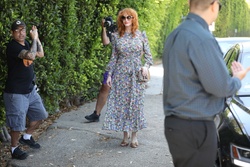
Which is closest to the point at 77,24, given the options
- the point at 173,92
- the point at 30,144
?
the point at 30,144

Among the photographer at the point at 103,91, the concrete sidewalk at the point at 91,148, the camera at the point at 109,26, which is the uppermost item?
the camera at the point at 109,26

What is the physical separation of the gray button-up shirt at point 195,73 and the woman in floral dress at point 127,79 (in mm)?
3094

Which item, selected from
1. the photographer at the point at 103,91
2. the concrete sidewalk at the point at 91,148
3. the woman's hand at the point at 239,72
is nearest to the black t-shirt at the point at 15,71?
the concrete sidewalk at the point at 91,148

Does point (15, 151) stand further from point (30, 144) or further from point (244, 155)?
point (244, 155)

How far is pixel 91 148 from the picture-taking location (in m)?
6.18

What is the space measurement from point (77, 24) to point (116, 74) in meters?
2.42

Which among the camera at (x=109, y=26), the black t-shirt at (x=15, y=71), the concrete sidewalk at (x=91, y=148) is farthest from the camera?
the camera at (x=109, y=26)

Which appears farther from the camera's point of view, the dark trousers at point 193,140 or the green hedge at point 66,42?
the green hedge at point 66,42

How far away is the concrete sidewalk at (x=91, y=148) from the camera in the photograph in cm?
557

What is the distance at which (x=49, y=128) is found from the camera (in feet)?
23.4

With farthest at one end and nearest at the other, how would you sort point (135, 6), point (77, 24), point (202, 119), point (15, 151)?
point (135, 6) < point (77, 24) < point (15, 151) < point (202, 119)

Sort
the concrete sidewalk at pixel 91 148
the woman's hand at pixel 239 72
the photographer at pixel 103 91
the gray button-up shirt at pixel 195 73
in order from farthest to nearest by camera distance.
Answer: the photographer at pixel 103 91 < the concrete sidewalk at pixel 91 148 < the woman's hand at pixel 239 72 < the gray button-up shirt at pixel 195 73

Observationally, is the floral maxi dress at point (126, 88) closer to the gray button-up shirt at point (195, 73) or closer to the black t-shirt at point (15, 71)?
the black t-shirt at point (15, 71)

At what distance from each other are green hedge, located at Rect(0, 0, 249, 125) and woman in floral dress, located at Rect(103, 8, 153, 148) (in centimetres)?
128
